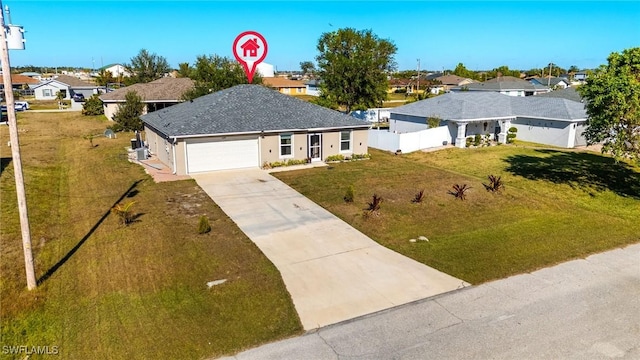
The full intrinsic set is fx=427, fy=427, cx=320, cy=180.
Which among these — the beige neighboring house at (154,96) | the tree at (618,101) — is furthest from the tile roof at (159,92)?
the tree at (618,101)

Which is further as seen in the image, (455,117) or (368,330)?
(455,117)

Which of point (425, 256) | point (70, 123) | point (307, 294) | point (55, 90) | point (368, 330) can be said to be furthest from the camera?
point (55, 90)

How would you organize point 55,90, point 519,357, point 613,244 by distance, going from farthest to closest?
point 55,90 → point 613,244 → point 519,357

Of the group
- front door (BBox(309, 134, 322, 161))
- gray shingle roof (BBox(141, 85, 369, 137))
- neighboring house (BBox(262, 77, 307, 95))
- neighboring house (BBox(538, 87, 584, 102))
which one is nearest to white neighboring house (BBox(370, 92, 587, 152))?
neighboring house (BBox(538, 87, 584, 102))

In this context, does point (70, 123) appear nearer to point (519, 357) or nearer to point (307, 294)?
point (307, 294)

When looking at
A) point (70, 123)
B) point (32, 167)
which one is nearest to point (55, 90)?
point (70, 123)

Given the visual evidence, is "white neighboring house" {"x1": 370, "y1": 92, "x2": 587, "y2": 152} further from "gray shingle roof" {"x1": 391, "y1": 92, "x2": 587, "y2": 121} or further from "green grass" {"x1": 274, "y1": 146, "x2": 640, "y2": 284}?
"green grass" {"x1": 274, "y1": 146, "x2": 640, "y2": 284}

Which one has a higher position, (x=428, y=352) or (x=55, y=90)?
(x=55, y=90)
